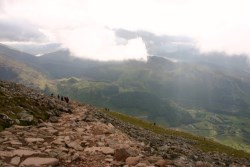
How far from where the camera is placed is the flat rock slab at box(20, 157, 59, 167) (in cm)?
1939

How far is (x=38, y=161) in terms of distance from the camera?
65.2ft

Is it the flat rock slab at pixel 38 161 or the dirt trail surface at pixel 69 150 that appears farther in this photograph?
the dirt trail surface at pixel 69 150

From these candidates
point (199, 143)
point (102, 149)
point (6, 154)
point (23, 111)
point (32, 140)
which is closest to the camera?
point (6, 154)

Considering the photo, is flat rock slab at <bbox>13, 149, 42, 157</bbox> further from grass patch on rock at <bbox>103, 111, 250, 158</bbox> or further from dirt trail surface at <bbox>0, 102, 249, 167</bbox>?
grass patch on rock at <bbox>103, 111, 250, 158</bbox>

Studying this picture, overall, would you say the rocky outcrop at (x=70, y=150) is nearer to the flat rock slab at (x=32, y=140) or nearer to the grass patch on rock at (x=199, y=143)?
the flat rock slab at (x=32, y=140)

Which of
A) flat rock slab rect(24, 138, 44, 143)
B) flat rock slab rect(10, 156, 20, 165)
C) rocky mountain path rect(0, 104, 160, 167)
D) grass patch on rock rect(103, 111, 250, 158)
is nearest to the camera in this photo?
flat rock slab rect(10, 156, 20, 165)

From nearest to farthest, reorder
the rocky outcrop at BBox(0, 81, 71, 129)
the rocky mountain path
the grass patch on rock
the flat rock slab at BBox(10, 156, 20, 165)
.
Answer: the flat rock slab at BBox(10, 156, 20, 165), the rocky mountain path, the rocky outcrop at BBox(0, 81, 71, 129), the grass patch on rock

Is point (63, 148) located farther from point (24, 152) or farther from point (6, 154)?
point (6, 154)

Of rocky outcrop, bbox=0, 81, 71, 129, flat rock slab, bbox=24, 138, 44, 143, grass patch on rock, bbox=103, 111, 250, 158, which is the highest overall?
rocky outcrop, bbox=0, 81, 71, 129

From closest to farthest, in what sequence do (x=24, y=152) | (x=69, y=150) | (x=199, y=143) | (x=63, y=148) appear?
(x=24, y=152)
(x=69, y=150)
(x=63, y=148)
(x=199, y=143)

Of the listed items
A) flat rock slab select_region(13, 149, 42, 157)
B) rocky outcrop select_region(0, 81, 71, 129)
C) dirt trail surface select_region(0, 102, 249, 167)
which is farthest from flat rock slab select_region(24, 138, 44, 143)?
Answer: rocky outcrop select_region(0, 81, 71, 129)

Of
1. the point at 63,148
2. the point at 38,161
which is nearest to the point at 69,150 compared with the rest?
the point at 63,148

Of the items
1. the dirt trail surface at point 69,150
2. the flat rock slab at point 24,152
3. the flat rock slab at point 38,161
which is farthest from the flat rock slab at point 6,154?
the flat rock slab at point 38,161

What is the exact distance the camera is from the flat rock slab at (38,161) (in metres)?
19.4
